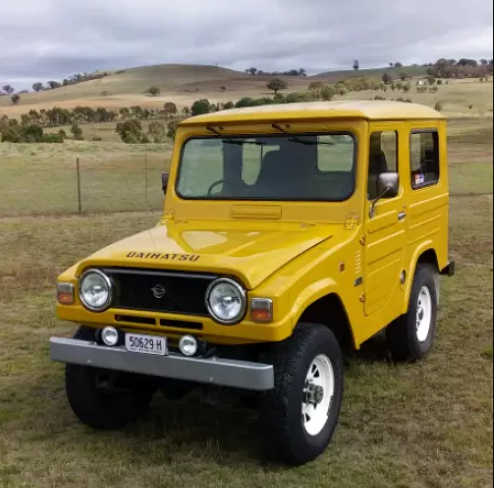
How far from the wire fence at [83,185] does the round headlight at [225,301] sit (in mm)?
4835

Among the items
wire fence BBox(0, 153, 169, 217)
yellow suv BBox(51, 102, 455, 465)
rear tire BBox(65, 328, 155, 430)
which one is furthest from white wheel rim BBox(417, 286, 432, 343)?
wire fence BBox(0, 153, 169, 217)

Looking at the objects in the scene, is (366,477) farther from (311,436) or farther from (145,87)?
(145,87)

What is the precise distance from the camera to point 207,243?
188 inches

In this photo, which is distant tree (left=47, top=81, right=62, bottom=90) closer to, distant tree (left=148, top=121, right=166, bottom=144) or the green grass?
the green grass

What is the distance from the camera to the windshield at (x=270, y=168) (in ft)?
17.1

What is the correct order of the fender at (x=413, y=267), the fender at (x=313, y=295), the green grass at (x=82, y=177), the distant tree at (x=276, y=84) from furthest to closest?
the distant tree at (x=276, y=84), the green grass at (x=82, y=177), the fender at (x=413, y=267), the fender at (x=313, y=295)

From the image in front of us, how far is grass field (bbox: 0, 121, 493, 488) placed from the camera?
171 inches

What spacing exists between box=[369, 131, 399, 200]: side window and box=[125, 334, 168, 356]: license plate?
1850 millimetres

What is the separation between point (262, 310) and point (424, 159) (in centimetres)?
299

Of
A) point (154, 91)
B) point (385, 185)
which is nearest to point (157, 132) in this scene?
point (154, 91)

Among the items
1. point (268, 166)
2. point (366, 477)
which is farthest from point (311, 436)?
point (268, 166)

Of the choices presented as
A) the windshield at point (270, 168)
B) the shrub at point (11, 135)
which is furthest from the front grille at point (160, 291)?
the shrub at point (11, 135)

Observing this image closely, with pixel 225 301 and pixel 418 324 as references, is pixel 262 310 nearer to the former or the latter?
pixel 225 301

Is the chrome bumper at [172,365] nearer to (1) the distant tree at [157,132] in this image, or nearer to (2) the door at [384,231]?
(2) the door at [384,231]
